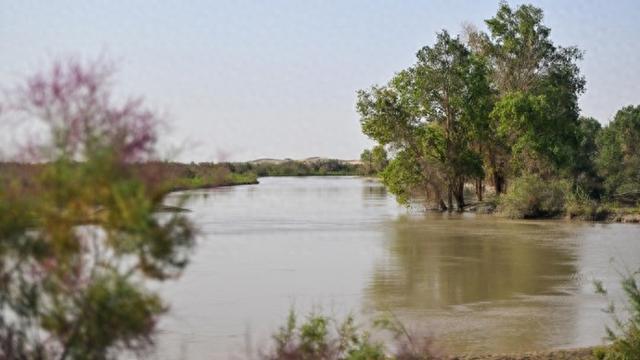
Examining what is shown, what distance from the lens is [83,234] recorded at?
6.42 metres

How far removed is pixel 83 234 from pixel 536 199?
35.1 meters

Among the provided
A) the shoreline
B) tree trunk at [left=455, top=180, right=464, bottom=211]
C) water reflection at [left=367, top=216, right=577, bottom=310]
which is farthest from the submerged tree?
tree trunk at [left=455, top=180, right=464, bottom=211]

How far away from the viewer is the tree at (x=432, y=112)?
43.5 meters

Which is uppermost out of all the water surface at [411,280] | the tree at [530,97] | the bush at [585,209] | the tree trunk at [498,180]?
the tree at [530,97]

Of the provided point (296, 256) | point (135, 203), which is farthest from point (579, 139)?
point (135, 203)

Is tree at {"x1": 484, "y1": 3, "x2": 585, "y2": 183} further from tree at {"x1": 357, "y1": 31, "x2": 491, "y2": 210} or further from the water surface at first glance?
the water surface

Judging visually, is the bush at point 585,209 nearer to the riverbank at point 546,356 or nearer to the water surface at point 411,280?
the water surface at point 411,280

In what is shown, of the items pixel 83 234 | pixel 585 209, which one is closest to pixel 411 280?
pixel 83 234

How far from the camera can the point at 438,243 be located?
91.7ft

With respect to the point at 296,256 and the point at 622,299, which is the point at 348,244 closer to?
the point at 296,256

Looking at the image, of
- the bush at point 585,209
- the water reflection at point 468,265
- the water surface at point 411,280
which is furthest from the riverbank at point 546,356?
the bush at point 585,209

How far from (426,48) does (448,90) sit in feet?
7.73

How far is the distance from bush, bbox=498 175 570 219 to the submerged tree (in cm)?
3472

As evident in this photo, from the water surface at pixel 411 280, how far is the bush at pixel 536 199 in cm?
331
